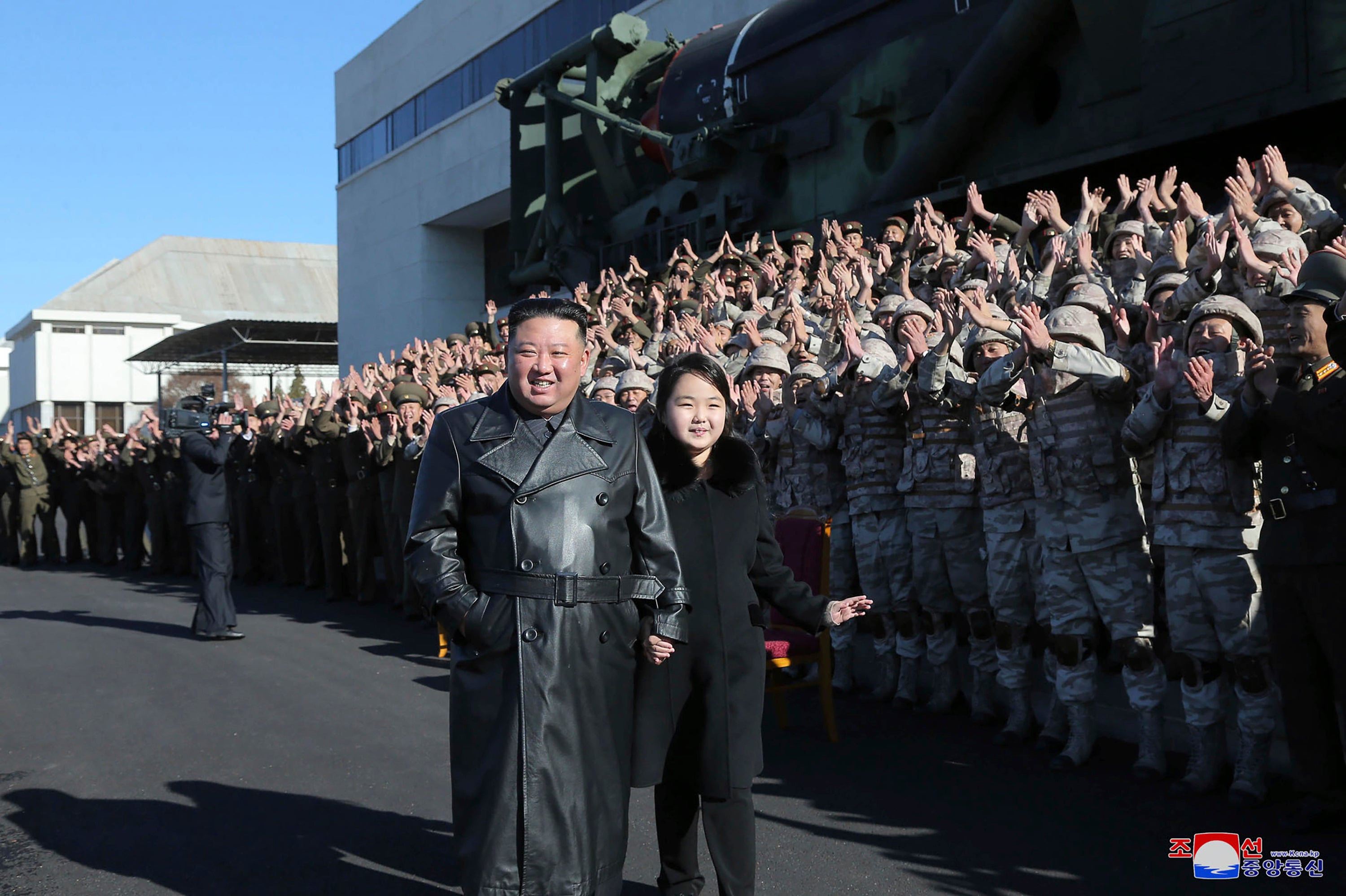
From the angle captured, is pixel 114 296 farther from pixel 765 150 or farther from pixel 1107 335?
pixel 1107 335

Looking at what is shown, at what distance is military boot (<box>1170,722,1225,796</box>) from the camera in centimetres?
442

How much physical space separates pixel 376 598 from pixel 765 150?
8.21 metres

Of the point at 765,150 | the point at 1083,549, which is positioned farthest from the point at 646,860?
the point at 765,150

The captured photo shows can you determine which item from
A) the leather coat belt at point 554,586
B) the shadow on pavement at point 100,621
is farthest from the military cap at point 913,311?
the shadow on pavement at point 100,621

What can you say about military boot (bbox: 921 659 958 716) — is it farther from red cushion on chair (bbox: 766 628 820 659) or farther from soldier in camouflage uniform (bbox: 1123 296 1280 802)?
soldier in camouflage uniform (bbox: 1123 296 1280 802)

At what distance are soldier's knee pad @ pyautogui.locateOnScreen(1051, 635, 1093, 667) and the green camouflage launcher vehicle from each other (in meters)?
4.96

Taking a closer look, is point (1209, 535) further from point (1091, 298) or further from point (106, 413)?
point (106, 413)

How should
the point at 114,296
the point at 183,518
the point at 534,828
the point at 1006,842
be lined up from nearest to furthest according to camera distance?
the point at 534,828, the point at 1006,842, the point at 183,518, the point at 114,296

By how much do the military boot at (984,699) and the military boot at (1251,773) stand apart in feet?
4.48

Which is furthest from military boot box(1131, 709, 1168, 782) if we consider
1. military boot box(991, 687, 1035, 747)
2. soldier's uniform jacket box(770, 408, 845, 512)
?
soldier's uniform jacket box(770, 408, 845, 512)

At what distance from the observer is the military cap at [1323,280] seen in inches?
157

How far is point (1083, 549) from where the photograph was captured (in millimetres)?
4879

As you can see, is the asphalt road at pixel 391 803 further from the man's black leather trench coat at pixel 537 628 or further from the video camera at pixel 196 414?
the video camera at pixel 196 414

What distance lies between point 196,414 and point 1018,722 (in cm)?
660
